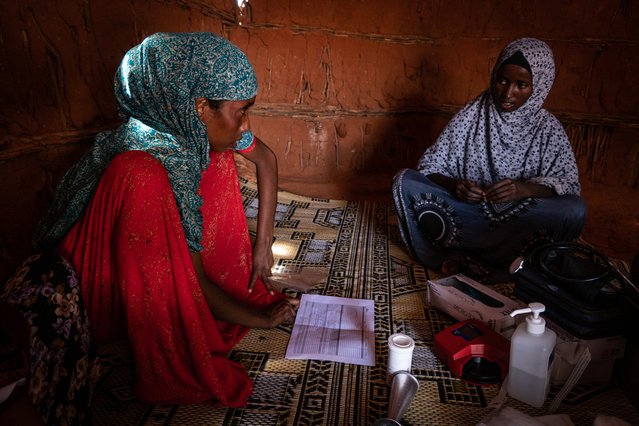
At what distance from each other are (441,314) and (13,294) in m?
1.35

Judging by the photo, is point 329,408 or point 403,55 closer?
point 329,408

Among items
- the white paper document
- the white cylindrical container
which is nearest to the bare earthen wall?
the white paper document

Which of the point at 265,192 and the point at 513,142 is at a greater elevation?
the point at 513,142

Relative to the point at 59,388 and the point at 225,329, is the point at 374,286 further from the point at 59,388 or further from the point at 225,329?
the point at 59,388

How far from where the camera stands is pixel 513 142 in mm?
2131

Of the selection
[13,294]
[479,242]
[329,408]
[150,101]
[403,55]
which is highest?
[403,55]

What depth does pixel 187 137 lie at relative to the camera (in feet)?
4.11

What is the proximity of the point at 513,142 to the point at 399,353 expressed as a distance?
147 cm

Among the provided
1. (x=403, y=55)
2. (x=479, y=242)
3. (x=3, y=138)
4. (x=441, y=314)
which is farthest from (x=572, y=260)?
(x=403, y=55)

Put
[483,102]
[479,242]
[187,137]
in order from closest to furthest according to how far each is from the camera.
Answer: [187,137], [479,242], [483,102]

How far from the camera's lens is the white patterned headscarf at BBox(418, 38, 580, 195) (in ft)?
6.54

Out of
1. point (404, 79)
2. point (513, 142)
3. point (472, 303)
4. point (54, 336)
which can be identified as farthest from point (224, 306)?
point (404, 79)

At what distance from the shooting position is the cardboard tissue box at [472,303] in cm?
133

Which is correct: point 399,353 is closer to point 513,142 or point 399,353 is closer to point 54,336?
point 54,336
